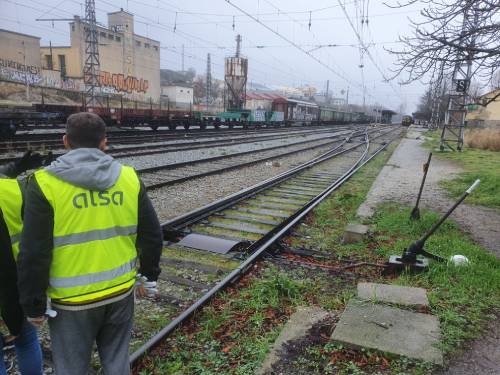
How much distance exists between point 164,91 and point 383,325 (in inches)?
3140

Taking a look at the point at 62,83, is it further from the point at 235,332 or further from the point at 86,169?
the point at 86,169

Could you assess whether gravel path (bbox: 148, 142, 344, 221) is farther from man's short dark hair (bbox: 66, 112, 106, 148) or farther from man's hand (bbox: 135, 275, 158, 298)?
man's short dark hair (bbox: 66, 112, 106, 148)

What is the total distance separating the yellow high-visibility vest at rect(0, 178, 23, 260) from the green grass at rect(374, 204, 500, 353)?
3.08m

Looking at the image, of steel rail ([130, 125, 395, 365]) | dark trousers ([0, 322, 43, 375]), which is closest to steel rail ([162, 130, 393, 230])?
steel rail ([130, 125, 395, 365])

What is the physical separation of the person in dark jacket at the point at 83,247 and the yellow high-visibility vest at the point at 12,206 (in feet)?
0.92

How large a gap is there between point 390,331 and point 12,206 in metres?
2.89

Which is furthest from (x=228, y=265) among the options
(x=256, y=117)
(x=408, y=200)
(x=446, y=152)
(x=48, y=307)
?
(x=256, y=117)

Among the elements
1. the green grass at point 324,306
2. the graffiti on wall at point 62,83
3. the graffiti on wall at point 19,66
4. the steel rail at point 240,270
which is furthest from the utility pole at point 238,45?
the green grass at point 324,306

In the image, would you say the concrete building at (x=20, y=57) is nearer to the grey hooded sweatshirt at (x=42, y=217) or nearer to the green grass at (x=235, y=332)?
the green grass at (x=235, y=332)

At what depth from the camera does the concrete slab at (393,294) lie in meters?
3.89

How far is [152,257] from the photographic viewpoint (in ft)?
7.88

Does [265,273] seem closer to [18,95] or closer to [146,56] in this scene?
[18,95]

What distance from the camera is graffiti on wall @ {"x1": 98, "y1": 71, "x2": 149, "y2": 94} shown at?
203 ft

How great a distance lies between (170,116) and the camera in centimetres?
2739
